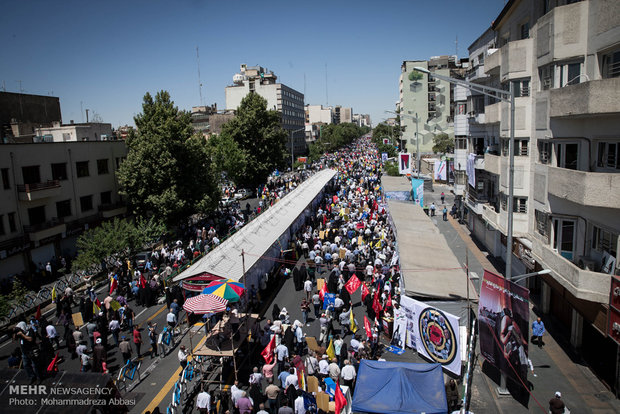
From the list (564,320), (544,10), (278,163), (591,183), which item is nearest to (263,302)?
(564,320)

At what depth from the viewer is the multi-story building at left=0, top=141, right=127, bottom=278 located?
89.2ft

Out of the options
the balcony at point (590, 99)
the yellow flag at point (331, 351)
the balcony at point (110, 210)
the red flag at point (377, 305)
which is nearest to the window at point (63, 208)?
the balcony at point (110, 210)

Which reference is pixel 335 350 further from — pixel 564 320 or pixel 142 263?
pixel 142 263

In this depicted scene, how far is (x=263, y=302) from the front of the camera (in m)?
20.7

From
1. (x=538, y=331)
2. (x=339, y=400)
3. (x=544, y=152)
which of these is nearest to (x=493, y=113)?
(x=544, y=152)

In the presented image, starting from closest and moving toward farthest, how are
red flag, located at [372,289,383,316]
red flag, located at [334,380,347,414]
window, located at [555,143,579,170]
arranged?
red flag, located at [334,380,347,414] → window, located at [555,143,579,170] → red flag, located at [372,289,383,316]

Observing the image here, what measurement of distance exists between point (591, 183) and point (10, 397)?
54.6 feet

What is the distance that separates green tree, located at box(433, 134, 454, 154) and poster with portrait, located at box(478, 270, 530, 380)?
225ft

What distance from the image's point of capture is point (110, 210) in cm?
3512

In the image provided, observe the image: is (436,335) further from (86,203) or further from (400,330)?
(86,203)

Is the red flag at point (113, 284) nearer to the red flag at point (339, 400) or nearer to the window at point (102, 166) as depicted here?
the red flag at point (339, 400)

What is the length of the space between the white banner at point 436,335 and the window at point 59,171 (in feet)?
90.6

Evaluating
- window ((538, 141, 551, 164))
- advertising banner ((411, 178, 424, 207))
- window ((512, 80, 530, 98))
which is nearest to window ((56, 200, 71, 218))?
advertising banner ((411, 178, 424, 207))

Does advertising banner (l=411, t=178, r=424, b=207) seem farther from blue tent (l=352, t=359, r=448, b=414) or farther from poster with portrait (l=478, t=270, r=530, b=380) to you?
blue tent (l=352, t=359, r=448, b=414)
